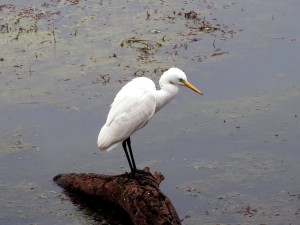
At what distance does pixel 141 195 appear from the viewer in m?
5.30

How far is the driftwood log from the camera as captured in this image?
203 inches

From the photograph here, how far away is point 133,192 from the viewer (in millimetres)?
5367

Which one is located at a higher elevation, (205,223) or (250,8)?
(250,8)

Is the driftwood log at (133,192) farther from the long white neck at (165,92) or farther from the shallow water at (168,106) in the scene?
the long white neck at (165,92)

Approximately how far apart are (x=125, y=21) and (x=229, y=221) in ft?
14.6

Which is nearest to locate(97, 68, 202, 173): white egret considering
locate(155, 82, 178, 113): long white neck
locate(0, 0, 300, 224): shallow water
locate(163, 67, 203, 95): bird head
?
locate(155, 82, 178, 113): long white neck

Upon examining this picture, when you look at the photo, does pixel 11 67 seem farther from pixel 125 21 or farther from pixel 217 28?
pixel 217 28

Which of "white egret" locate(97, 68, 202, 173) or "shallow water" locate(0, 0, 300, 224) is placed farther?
"shallow water" locate(0, 0, 300, 224)

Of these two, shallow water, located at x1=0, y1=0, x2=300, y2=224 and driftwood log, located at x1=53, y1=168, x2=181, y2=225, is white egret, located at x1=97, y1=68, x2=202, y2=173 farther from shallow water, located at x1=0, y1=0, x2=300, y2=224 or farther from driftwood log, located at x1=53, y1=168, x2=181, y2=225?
shallow water, located at x1=0, y1=0, x2=300, y2=224

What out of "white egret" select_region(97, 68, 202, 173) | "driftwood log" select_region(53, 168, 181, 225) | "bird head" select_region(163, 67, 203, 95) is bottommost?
"driftwood log" select_region(53, 168, 181, 225)

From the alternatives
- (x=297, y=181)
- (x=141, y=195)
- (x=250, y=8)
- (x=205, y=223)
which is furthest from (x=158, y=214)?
(x=250, y=8)

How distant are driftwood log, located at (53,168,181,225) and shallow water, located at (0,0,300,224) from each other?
0.59ft

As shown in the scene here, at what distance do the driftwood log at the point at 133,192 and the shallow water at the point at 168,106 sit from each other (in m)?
0.18

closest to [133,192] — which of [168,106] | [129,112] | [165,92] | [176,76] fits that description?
[129,112]
